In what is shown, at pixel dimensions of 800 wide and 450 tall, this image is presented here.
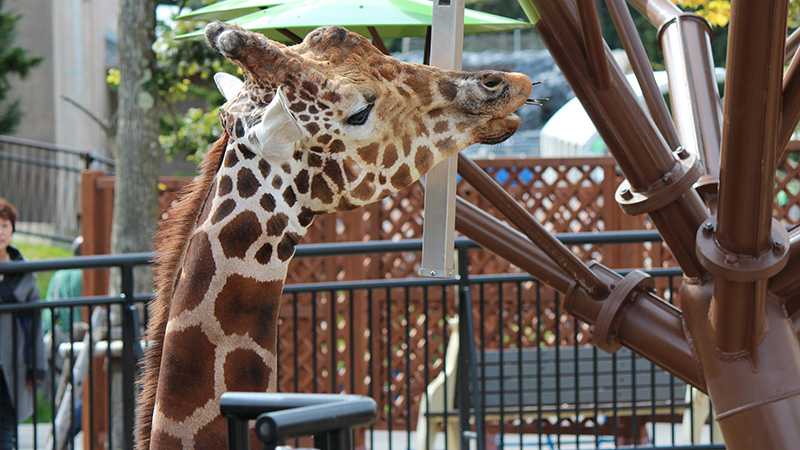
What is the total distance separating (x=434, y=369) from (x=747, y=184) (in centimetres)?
695

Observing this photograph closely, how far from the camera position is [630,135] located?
2902 millimetres

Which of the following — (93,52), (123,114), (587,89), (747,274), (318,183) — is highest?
(93,52)

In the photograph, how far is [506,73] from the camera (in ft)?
9.16

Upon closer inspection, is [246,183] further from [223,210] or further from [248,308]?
[248,308]

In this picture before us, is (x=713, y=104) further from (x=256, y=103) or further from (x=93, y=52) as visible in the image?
(x=93, y=52)

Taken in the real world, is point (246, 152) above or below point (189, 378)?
above

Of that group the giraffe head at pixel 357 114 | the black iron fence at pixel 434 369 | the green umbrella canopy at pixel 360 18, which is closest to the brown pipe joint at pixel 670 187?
the giraffe head at pixel 357 114

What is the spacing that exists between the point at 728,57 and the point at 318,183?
2.94 ft

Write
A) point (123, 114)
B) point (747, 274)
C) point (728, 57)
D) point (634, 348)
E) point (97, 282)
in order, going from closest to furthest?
1. point (728, 57)
2. point (747, 274)
3. point (634, 348)
4. point (123, 114)
5. point (97, 282)

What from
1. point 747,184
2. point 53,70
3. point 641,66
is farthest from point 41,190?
point 747,184

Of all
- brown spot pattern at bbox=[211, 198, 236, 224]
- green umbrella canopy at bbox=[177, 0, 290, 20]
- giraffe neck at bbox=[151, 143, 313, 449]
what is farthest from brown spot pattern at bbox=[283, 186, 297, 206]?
green umbrella canopy at bbox=[177, 0, 290, 20]

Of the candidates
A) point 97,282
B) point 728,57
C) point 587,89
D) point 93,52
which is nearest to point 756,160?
point 728,57

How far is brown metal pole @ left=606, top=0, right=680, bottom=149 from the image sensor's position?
3188 mm

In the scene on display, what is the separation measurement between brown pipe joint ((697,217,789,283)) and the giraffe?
50 centimetres
